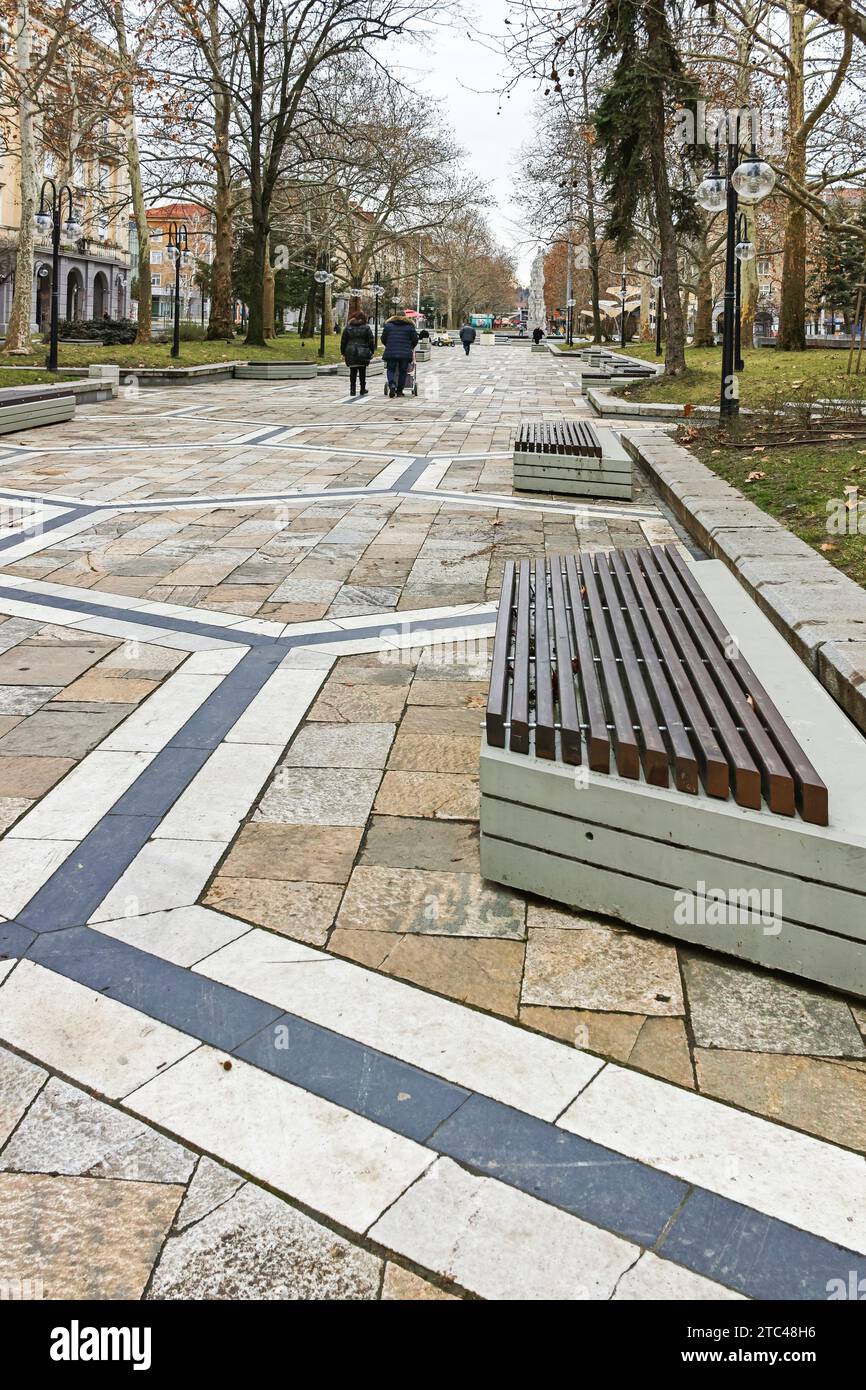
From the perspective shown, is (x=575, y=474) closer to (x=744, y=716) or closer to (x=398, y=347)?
(x=744, y=716)

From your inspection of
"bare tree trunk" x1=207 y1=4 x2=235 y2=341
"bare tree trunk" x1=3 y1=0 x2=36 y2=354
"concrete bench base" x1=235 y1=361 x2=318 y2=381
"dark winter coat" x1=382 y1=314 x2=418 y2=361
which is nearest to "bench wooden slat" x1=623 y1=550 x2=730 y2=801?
"dark winter coat" x1=382 y1=314 x2=418 y2=361

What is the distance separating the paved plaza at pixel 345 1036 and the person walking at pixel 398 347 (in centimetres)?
1728

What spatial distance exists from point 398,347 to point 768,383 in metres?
7.37

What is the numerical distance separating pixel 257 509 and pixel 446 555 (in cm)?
266

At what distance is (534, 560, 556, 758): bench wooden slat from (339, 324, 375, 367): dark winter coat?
60.5ft

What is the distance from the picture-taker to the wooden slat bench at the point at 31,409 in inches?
626

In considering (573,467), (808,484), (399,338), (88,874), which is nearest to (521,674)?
(88,874)

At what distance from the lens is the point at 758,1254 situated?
2.17 meters

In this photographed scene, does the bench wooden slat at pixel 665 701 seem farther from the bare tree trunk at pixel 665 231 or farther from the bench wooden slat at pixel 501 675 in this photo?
the bare tree trunk at pixel 665 231

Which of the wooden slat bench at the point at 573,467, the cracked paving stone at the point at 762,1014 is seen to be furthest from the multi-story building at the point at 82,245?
the cracked paving stone at the point at 762,1014

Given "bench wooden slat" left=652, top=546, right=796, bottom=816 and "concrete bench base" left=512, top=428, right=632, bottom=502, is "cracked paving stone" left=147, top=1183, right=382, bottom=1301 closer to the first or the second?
"bench wooden slat" left=652, top=546, right=796, bottom=816

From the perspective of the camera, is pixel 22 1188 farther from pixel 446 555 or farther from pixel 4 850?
pixel 446 555

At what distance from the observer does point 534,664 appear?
13.6 feet

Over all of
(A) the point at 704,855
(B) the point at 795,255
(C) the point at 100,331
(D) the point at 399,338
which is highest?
(B) the point at 795,255
